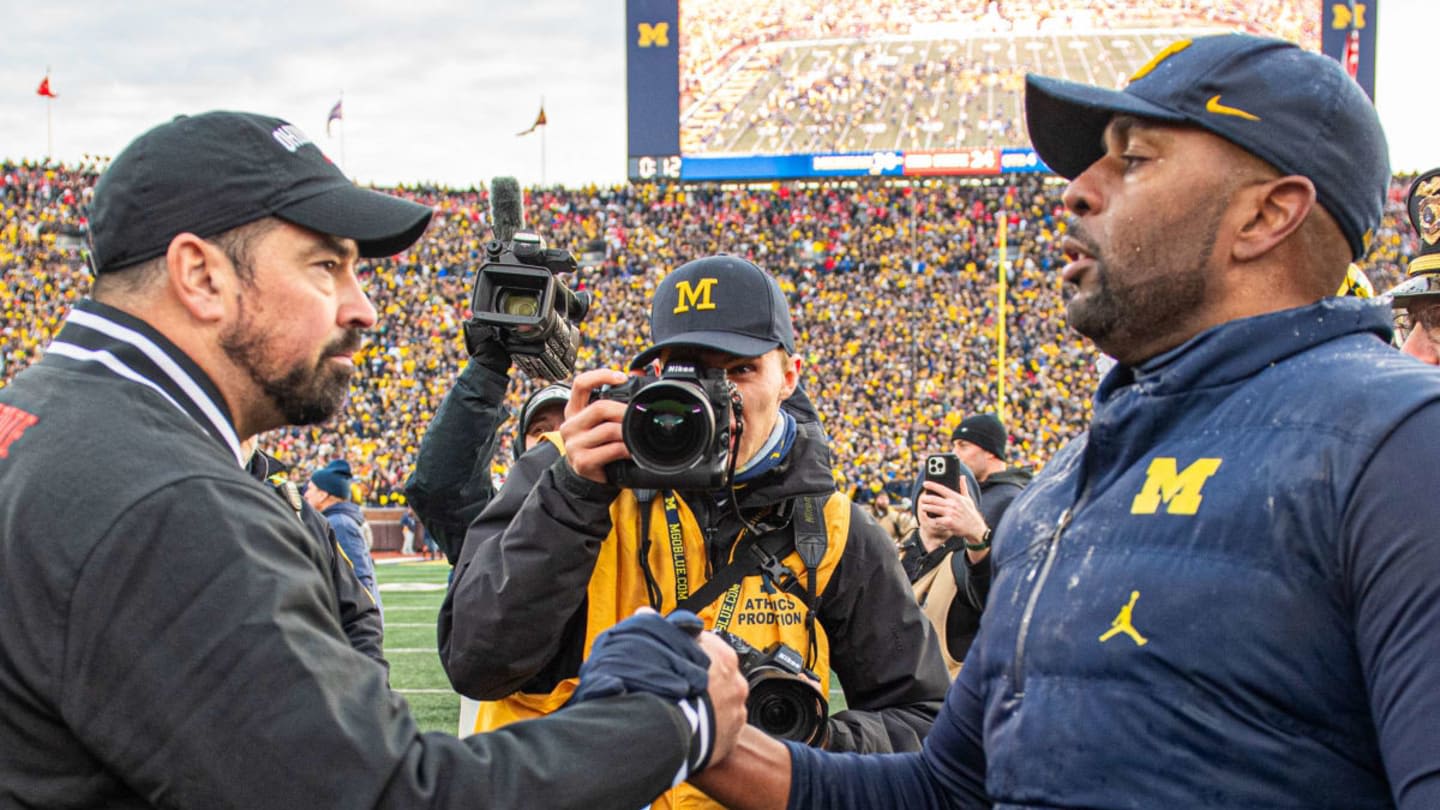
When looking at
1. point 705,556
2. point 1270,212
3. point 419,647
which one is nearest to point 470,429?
point 705,556

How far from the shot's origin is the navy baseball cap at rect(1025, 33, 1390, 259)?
1585mm

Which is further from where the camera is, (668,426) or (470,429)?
(470,429)

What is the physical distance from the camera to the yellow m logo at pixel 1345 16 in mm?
27188

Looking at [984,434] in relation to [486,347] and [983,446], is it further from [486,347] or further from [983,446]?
[486,347]

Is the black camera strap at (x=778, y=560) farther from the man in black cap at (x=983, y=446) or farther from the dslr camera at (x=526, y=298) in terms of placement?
the man in black cap at (x=983, y=446)

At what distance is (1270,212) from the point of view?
64.0 inches

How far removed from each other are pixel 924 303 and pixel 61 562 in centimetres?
2728

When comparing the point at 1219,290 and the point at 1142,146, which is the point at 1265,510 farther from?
the point at 1142,146

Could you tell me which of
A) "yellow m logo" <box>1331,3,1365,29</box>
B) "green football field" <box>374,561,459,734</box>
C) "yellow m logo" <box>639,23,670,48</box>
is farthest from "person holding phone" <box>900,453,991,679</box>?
"yellow m logo" <box>1331,3,1365,29</box>

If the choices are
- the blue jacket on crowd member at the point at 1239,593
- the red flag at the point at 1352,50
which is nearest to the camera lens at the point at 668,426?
the blue jacket on crowd member at the point at 1239,593

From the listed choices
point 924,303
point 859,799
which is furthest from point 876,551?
point 924,303

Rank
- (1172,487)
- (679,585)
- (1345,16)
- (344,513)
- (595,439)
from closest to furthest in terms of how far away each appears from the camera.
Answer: (1172,487) < (595,439) < (679,585) < (344,513) < (1345,16)

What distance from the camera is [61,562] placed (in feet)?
4.74

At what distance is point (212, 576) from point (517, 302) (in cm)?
176
